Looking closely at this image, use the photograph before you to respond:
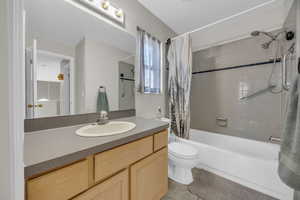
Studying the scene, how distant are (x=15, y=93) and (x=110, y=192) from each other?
76 cm

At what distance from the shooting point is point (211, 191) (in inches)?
55.9

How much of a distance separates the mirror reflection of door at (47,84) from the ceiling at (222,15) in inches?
57.6

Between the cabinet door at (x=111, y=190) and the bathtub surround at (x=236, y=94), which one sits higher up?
the bathtub surround at (x=236, y=94)

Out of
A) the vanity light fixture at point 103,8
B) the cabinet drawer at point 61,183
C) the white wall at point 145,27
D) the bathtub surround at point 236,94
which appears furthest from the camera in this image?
the bathtub surround at point 236,94

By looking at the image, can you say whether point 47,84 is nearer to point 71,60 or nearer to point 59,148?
point 71,60

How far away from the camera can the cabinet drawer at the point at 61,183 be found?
54 centimetres

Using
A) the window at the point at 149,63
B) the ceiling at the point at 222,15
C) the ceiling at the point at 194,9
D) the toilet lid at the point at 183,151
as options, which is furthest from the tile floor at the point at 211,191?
the ceiling at the point at 194,9

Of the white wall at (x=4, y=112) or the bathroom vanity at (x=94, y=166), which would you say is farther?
the bathroom vanity at (x=94, y=166)

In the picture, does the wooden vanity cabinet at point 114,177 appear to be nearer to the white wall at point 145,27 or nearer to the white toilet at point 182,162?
the white toilet at point 182,162

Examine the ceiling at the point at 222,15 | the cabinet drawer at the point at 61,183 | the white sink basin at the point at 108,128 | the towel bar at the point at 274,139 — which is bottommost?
the towel bar at the point at 274,139

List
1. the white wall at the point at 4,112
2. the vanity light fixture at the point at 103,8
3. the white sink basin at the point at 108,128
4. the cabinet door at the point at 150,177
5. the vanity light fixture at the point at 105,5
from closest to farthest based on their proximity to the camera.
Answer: the white wall at the point at 4,112 → the cabinet door at the point at 150,177 → the white sink basin at the point at 108,128 → the vanity light fixture at the point at 103,8 → the vanity light fixture at the point at 105,5

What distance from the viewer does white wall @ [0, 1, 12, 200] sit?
1.13 feet

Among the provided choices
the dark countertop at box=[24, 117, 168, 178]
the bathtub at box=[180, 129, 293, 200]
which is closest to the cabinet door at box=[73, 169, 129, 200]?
the dark countertop at box=[24, 117, 168, 178]

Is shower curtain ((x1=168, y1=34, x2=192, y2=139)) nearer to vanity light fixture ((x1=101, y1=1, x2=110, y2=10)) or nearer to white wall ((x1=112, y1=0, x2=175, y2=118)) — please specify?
white wall ((x1=112, y1=0, x2=175, y2=118))
